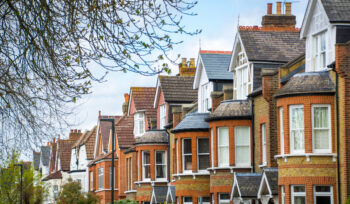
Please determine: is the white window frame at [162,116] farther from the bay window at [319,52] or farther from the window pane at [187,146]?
the bay window at [319,52]

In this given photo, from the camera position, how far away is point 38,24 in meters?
16.3

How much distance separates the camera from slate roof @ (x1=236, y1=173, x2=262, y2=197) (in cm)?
3216

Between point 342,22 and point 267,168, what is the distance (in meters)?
6.83

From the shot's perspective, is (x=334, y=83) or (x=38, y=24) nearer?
(x=38, y=24)

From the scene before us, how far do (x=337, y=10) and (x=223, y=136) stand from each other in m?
9.87

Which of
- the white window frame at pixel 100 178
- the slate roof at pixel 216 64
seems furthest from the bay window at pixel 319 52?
the white window frame at pixel 100 178

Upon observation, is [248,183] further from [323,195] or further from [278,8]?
[278,8]

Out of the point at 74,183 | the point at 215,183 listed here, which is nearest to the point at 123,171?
the point at 74,183

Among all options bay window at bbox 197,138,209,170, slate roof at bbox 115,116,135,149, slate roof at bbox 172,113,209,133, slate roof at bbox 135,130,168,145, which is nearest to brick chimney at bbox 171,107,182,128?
slate roof at bbox 135,130,168,145

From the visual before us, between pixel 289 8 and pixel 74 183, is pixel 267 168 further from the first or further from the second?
pixel 74 183

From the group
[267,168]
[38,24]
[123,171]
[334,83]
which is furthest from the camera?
[123,171]

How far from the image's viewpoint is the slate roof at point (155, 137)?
159ft

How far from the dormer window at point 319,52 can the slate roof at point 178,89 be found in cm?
Result: 1990

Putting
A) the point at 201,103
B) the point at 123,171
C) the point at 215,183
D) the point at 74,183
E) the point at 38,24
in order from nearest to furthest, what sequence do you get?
the point at 38,24
the point at 215,183
the point at 201,103
the point at 123,171
the point at 74,183
